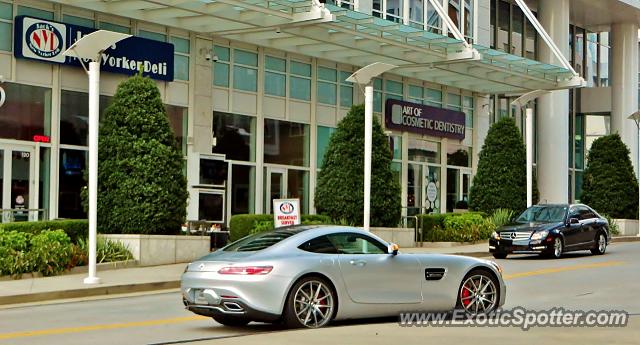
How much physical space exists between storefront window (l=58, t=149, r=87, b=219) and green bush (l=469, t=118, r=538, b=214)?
1686 cm

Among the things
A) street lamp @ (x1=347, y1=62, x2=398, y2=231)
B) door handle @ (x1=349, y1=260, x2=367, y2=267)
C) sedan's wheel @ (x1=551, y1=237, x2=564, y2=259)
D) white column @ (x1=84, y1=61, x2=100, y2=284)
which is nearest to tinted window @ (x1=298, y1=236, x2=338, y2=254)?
door handle @ (x1=349, y1=260, x2=367, y2=267)

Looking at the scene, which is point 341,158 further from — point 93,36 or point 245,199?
point 93,36

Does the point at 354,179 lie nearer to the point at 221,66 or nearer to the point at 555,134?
the point at 221,66

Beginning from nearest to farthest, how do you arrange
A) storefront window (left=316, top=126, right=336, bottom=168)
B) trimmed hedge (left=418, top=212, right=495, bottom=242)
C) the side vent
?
the side vent
trimmed hedge (left=418, top=212, right=495, bottom=242)
storefront window (left=316, top=126, right=336, bottom=168)

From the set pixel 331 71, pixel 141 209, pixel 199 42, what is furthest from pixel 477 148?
pixel 141 209

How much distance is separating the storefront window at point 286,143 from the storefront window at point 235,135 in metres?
0.72

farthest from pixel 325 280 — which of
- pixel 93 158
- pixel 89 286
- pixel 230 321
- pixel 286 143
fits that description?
pixel 286 143

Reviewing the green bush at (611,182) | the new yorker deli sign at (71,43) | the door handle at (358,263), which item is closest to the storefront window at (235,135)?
the new yorker deli sign at (71,43)

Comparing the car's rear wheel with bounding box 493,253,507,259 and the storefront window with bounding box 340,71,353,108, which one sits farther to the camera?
the storefront window with bounding box 340,71,353,108

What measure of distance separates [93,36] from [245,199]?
1484 centimetres

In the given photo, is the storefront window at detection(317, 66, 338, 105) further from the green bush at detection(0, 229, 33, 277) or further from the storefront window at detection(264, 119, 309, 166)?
the green bush at detection(0, 229, 33, 277)

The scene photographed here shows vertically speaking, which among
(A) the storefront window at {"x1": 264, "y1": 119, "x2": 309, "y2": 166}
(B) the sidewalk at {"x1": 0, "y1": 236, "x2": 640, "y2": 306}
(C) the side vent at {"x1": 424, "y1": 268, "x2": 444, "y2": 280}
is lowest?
(B) the sidewalk at {"x1": 0, "y1": 236, "x2": 640, "y2": 306}

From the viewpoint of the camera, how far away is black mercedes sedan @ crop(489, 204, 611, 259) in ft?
94.9

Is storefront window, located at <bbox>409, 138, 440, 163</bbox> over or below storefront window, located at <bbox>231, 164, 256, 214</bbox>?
over
